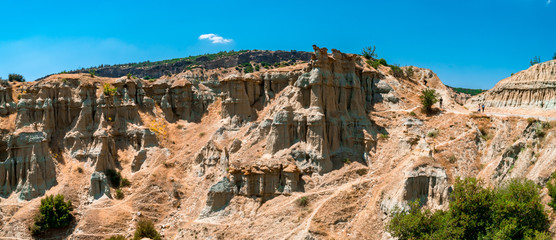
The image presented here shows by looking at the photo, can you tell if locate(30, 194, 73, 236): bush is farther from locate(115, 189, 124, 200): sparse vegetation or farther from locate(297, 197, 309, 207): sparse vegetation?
locate(297, 197, 309, 207): sparse vegetation

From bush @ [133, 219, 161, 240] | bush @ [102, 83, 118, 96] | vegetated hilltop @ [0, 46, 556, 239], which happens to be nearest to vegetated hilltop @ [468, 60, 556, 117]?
vegetated hilltop @ [0, 46, 556, 239]

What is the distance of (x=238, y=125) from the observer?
1665 inches

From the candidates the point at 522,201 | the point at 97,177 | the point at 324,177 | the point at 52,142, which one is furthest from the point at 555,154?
the point at 52,142

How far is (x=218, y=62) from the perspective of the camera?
112438 mm

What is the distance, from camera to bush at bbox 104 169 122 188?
39.0 m

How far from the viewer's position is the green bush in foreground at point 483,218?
68.6 ft

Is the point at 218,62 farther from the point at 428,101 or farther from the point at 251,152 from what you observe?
the point at 428,101

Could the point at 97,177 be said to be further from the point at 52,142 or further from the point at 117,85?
the point at 117,85

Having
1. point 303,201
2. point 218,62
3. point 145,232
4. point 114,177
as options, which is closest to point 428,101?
point 303,201

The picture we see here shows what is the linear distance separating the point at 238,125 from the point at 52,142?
19.8 meters

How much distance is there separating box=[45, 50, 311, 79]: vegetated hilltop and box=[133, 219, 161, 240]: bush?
7577 cm

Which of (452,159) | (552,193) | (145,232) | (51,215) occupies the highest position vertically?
(452,159)

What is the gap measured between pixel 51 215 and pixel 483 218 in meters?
33.9

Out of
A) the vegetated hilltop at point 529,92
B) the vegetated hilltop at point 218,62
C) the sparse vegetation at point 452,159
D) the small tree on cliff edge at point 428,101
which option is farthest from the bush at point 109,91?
the vegetated hilltop at point 218,62
